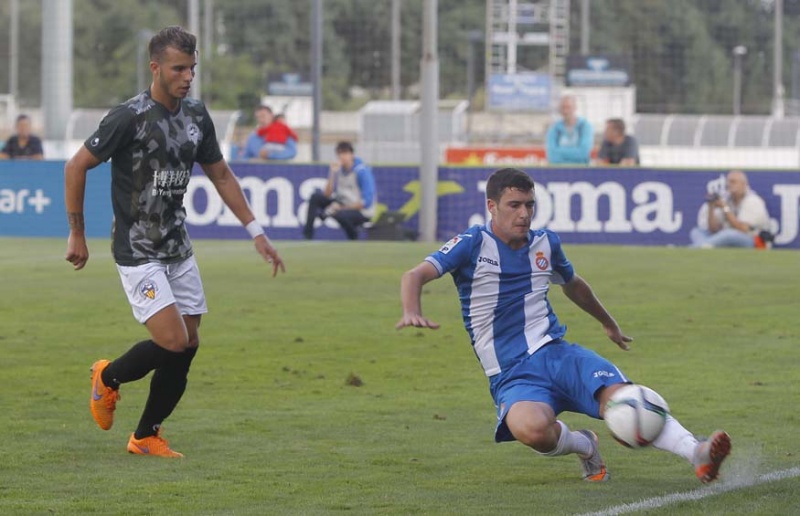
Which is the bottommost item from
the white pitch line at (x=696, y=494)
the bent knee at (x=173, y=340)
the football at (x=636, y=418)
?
the white pitch line at (x=696, y=494)

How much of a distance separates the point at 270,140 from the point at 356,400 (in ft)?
53.2

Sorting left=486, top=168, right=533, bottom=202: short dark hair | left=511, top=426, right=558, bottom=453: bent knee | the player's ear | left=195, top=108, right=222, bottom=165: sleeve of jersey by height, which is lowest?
left=511, top=426, right=558, bottom=453: bent knee

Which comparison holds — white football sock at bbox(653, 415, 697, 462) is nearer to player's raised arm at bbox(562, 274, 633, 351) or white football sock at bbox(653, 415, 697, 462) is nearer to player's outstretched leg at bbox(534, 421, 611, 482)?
player's outstretched leg at bbox(534, 421, 611, 482)

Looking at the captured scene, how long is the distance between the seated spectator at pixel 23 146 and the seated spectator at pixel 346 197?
505 cm

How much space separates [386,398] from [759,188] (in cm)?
1359

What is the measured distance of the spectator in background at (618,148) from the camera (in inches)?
904

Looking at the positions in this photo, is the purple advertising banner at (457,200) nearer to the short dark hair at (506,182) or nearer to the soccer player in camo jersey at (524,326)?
the soccer player in camo jersey at (524,326)

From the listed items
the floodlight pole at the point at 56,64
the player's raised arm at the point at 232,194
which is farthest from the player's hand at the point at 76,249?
the floodlight pole at the point at 56,64

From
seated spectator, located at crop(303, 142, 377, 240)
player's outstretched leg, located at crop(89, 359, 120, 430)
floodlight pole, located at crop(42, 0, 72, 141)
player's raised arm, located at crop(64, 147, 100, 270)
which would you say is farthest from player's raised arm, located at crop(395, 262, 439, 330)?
A: floodlight pole, located at crop(42, 0, 72, 141)

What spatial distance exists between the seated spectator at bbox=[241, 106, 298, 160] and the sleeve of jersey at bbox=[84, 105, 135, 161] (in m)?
17.7

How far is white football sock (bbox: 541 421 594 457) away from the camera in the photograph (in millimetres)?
6723

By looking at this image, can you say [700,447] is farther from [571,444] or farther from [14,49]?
[14,49]

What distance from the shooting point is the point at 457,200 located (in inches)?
929

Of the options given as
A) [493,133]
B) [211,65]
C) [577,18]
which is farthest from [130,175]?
[577,18]
